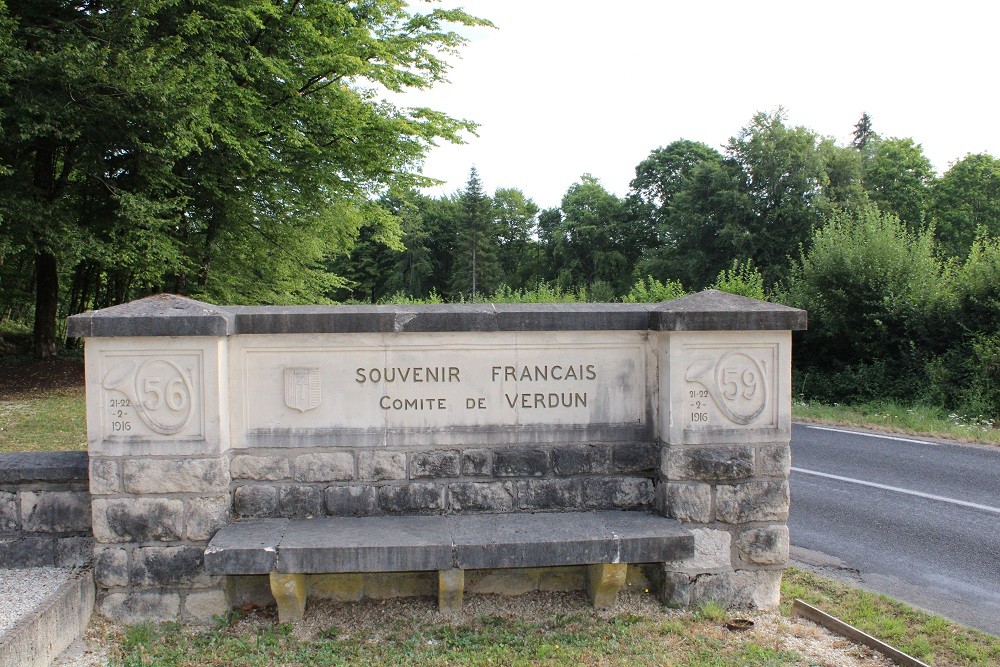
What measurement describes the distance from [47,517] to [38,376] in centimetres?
1174

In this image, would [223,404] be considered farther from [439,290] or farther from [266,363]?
[439,290]

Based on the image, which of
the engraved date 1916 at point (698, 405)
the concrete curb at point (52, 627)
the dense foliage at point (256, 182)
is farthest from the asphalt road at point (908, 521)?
the dense foliage at point (256, 182)

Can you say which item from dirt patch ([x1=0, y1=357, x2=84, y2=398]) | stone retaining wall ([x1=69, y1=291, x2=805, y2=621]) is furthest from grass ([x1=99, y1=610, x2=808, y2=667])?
dirt patch ([x1=0, y1=357, x2=84, y2=398])

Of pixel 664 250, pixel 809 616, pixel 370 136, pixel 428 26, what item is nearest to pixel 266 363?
pixel 809 616

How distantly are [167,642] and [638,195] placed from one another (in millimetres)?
46231

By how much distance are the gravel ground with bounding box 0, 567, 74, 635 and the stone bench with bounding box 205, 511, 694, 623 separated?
85 cm

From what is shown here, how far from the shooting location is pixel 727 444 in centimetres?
425

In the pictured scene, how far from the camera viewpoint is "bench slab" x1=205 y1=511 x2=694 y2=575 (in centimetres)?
367

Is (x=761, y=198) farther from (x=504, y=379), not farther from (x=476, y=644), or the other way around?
(x=476, y=644)

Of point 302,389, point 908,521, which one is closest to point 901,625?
point 908,521

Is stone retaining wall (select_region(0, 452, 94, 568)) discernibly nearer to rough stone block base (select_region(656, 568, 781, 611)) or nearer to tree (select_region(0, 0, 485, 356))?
rough stone block base (select_region(656, 568, 781, 611))

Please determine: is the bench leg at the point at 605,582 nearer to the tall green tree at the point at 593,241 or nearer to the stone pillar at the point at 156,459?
the stone pillar at the point at 156,459

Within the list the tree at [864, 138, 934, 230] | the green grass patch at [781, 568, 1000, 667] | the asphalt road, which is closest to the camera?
the green grass patch at [781, 568, 1000, 667]

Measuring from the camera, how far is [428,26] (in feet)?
52.5
